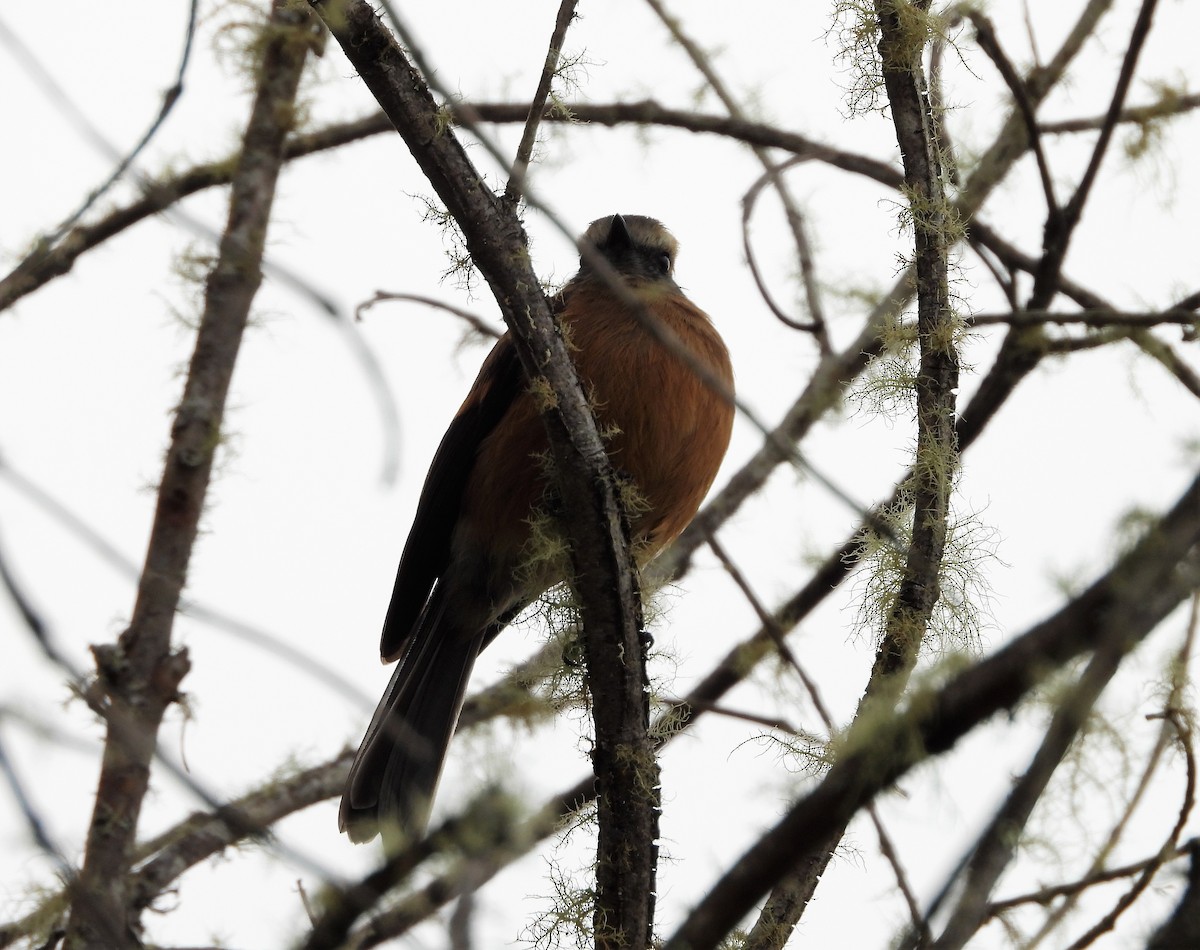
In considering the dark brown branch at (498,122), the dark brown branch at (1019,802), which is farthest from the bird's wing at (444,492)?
the dark brown branch at (1019,802)

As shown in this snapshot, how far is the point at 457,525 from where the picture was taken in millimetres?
4527

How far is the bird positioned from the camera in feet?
13.4

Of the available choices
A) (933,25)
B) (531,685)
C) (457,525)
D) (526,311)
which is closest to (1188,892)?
(526,311)

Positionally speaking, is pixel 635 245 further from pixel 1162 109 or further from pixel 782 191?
pixel 1162 109

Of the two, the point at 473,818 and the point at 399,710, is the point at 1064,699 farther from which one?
the point at 399,710

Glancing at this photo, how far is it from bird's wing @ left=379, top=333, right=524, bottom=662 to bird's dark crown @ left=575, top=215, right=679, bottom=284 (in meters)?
0.66

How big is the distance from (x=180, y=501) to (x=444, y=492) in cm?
98

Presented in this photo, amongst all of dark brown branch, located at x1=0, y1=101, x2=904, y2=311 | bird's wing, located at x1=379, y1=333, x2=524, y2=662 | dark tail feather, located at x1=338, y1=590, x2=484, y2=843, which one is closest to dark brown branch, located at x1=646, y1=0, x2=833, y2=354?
dark brown branch, located at x1=0, y1=101, x2=904, y2=311

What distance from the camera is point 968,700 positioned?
1.20m

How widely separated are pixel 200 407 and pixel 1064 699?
305 cm

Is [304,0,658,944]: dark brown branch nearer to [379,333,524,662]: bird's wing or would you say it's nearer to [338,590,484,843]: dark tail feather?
[338,590,484,843]: dark tail feather

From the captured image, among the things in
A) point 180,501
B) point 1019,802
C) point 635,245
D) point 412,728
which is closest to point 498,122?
point 635,245

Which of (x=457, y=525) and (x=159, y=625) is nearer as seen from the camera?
(x=159, y=625)

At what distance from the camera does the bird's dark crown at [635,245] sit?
4918 millimetres
